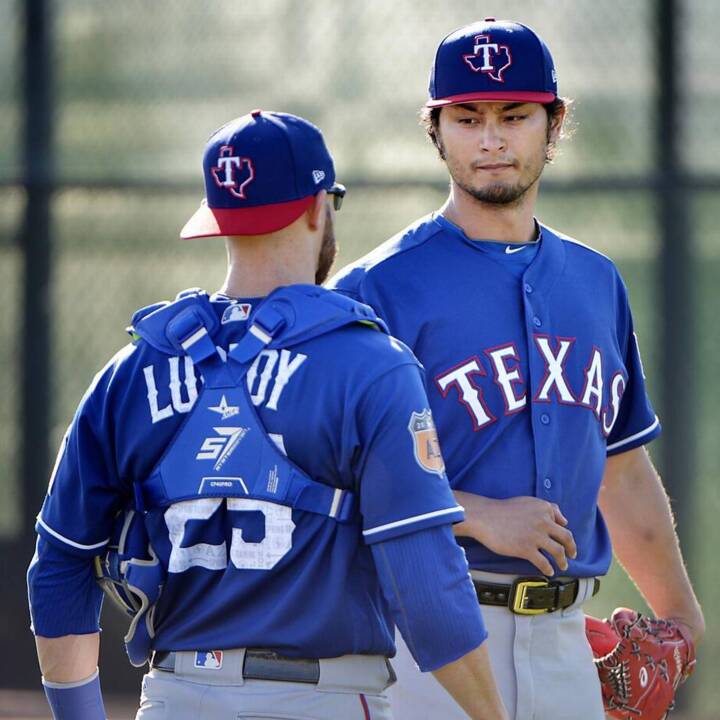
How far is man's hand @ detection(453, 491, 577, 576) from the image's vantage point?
2701 millimetres

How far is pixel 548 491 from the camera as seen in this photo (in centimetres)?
283

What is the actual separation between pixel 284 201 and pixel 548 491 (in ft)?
2.99

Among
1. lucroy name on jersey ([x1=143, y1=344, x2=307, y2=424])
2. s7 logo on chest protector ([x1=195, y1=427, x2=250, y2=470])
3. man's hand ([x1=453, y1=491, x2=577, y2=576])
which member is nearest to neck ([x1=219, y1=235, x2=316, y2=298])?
lucroy name on jersey ([x1=143, y1=344, x2=307, y2=424])

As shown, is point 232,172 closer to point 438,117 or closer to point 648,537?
point 438,117

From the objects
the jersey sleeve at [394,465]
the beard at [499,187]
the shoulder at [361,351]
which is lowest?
the jersey sleeve at [394,465]

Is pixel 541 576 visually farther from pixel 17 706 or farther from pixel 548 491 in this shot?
pixel 17 706

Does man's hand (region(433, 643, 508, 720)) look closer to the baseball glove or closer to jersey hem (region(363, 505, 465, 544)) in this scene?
jersey hem (region(363, 505, 465, 544))

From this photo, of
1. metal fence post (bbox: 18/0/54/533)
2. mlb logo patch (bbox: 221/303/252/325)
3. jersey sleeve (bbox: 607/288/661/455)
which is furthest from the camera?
metal fence post (bbox: 18/0/54/533)

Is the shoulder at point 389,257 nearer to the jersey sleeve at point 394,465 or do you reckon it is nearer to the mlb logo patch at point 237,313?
the mlb logo patch at point 237,313

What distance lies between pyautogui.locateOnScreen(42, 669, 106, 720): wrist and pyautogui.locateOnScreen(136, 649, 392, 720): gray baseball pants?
0.66 ft

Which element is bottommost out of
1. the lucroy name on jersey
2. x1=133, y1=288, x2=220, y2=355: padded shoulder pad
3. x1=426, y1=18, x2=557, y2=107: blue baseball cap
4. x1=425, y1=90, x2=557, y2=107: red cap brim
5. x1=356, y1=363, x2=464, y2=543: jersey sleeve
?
x1=356, y1=363, x2=464, y2=543: jersey sleeve

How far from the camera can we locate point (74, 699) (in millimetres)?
2398

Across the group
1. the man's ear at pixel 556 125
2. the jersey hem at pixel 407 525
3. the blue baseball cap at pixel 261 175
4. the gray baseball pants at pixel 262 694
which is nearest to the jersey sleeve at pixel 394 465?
the jersey hem at pixel 407 525

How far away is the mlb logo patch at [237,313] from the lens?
7.30 feet
